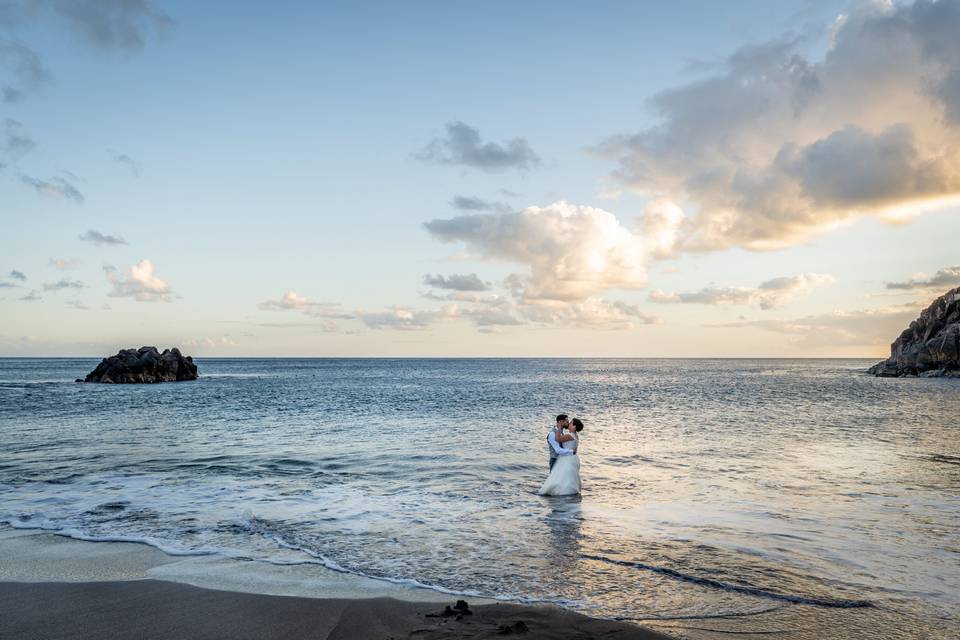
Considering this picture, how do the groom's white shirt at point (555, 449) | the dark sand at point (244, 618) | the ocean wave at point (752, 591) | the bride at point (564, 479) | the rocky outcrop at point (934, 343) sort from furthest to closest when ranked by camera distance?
the rocky outcrop at point (934, 343)
the groom's white shirt at point (555, 449)
the bride at point (564, 479)
the ocean wave at point (752, 591)
the dark sand at point (244, 618)

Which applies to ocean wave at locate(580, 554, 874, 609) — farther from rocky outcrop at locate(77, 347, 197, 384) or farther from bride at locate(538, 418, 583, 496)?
rocky outcrop at locate(77, 347, 197, 384)

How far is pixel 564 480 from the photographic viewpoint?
55.8ft

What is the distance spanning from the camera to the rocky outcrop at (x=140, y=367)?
300ft

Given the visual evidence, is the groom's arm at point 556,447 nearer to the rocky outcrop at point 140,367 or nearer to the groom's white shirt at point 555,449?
the groom's white shirt at point 555,449

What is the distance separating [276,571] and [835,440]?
1140 inches

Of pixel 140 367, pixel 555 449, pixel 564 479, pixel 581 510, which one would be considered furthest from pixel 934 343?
pixel 140 367

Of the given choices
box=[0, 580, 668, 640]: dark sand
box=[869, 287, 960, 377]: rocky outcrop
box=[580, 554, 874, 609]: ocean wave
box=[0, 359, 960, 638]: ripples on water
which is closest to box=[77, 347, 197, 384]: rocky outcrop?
box=[0, 359, 960, 638]: ripples on water

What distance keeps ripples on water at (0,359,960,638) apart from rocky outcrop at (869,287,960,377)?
3301 inches

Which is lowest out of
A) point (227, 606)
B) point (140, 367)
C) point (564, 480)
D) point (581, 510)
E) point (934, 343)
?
point (581, 510)

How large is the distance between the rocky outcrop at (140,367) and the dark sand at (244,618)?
313ft

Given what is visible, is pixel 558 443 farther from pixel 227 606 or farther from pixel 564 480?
pixel 227 606

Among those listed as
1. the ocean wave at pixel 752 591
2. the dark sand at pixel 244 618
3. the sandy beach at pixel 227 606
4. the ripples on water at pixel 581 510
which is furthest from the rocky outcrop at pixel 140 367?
the ocean wave at pixel 752 591

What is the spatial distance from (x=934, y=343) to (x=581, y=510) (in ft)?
383

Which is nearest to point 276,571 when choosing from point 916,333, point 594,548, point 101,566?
point 101,566
